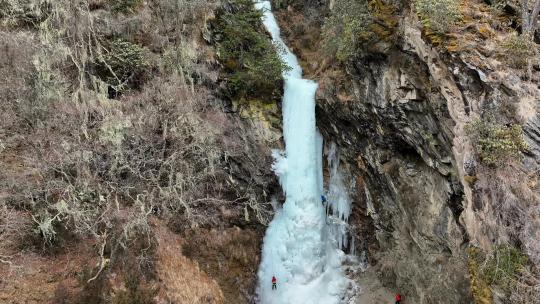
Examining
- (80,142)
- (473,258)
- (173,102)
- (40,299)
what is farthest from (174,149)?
(473,258)

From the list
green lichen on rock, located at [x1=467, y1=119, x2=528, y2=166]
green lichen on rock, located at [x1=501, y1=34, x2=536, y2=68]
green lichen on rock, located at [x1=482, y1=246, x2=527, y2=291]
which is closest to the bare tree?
green lichen on rock, located at [x1=501, y1=34, x2=536, y2=68]

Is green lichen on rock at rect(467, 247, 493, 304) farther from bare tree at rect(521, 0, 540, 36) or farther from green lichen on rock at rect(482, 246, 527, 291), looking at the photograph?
bare tree at rect(521, 0, 540, 36)

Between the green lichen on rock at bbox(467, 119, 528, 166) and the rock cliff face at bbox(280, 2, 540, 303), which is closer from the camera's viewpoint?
the green lichen on rock at bbox(467, 119, 528, 166)

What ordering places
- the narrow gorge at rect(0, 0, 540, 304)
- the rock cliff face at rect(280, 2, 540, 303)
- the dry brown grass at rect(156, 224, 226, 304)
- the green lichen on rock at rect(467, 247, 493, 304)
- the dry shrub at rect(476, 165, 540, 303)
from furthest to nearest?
the dry brown grass at rect(156, 224, 226, 304)
the narrow gorge at rect(0, 0, 540, 304)
the rock cliff face at rect(280, 2, 540, 303)
the green lichen on rock at rect(467, 247, 493, 304)
the dry shrub at rect(476, 165, 540, 303)

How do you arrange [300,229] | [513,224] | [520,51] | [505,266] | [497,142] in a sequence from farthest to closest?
[300,229] < [520,51] < [497,142] < [513,224] < [505,266]

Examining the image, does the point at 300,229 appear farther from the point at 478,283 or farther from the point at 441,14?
the point at 441,14

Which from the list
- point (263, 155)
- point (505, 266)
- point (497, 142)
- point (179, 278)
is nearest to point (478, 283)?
point (505, 266)
